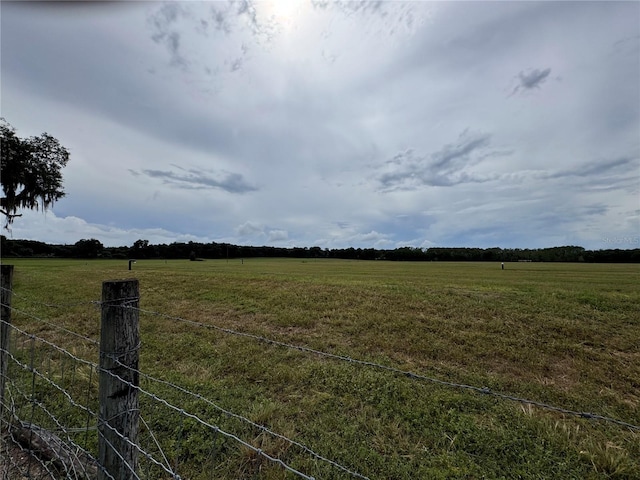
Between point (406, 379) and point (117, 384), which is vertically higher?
point (117, 384)

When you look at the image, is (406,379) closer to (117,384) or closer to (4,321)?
(117,384)

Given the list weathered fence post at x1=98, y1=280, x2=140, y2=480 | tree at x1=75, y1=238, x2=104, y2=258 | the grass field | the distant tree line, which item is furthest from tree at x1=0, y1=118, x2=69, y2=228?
tree at x1=75, y1=238, x2=104, y2=258

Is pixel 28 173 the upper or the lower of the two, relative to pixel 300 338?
upper

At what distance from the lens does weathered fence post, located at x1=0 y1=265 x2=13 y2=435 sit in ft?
11.3

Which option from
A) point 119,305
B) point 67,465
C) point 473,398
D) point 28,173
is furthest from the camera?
point 28,173

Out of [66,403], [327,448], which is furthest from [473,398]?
[66,403]

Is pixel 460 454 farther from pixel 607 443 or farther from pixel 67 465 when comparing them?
pixel 67 465

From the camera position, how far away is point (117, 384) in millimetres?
2023

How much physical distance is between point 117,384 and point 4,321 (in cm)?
273

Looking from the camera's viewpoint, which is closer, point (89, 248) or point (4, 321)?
point (4, 321)

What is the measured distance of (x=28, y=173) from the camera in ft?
70.9

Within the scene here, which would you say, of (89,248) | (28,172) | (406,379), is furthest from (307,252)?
(406,379)

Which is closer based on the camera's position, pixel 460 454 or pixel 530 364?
pixel 460 454

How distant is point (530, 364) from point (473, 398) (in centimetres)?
173
